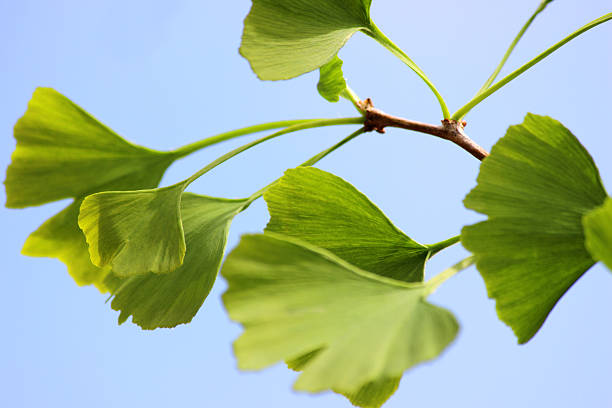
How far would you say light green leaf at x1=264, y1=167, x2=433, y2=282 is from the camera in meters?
0.43

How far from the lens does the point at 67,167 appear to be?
1.73ft

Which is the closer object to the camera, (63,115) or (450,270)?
(450,270)

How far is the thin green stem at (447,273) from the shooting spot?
1.09ft

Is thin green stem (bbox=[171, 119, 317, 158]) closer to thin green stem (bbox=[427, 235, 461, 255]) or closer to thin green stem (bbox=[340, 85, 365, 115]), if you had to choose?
thin green stem (bbox=[340, 85, 365, 115])

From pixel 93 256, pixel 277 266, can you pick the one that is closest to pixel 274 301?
pixel 277 266

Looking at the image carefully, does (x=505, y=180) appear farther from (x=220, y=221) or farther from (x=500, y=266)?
(x=220, y=221)

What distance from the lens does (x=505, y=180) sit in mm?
347

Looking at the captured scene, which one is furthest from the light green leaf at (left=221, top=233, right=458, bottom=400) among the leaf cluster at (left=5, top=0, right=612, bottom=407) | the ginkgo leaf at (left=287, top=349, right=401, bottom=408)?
the ginkgo leaf at (left=287, top=349, right=401, bottom=408)

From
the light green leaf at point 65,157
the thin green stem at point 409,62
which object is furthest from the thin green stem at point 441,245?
the light green leaf at point 65,157

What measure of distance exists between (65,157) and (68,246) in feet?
0.29

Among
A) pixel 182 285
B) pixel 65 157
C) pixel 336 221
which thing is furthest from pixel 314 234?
pixel 65 157

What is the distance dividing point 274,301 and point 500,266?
0.47 ft

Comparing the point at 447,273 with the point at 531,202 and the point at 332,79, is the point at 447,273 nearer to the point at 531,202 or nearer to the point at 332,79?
the point at 531,202

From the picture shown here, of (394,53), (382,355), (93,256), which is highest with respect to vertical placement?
(394,53)
